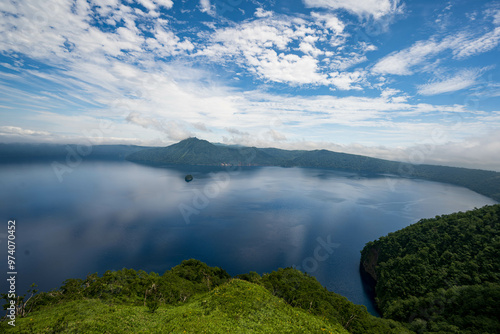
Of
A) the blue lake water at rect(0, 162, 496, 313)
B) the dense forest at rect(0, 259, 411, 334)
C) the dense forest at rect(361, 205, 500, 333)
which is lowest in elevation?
the blue lake water at rect(0, 162, 496, 313)

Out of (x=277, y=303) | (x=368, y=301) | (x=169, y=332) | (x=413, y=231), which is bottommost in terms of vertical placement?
(x=368, y=301)

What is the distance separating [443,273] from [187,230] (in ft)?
270

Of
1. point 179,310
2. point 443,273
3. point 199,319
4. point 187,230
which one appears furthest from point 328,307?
point 187,230

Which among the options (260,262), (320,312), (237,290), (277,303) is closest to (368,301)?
(260,262)

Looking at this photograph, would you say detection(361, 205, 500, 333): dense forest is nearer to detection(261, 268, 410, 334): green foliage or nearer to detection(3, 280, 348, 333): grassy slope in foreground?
detection(261, 268, 410, 334): green foliage

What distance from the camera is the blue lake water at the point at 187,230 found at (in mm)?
58688

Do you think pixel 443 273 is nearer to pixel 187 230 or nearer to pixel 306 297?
pixel 306 297

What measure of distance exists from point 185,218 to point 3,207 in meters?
87.5

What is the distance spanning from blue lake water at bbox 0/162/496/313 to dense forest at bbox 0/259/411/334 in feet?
96.7

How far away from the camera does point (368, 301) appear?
5066 cm

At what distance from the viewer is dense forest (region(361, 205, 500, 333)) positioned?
33375 mm

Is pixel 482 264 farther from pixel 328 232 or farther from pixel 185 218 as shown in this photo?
pixel 185 218

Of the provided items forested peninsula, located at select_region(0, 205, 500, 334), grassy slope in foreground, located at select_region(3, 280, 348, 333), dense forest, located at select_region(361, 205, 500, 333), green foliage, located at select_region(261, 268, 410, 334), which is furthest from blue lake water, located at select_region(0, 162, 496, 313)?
grassy slope in foreground, located at select_region(3, 280, 348, 333)

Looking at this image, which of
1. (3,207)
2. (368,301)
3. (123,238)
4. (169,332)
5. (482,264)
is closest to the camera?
(169,332)
